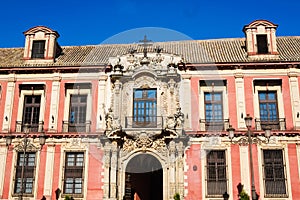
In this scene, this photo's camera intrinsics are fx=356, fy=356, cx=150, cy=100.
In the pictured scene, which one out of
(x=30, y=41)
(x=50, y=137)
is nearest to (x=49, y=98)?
(x=50, y=137)

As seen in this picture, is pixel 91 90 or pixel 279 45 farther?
pixel 279 45

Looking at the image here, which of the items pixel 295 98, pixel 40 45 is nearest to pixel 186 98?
pixel 295 98

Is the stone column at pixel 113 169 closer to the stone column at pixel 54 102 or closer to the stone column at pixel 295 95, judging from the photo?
the stone column at pixel 54 102

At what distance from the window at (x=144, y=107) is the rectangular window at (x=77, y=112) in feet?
11.5

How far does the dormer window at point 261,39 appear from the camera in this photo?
76.5 ft

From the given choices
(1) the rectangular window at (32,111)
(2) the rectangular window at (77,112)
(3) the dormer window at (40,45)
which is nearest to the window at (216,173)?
(2) the rectangular window at (77,112)

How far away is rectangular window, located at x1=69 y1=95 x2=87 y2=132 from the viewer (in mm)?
22750

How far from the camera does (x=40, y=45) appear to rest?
2519cm

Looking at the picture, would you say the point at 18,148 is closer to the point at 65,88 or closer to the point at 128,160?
the point at 65,88

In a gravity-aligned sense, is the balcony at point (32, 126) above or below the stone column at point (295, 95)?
below

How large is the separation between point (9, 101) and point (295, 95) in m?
18.1

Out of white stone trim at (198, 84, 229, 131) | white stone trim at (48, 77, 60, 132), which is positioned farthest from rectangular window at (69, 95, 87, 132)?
white stone trim at (198, 84, 229, 131)

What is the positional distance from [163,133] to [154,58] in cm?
492

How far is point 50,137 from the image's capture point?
22.1 meters
